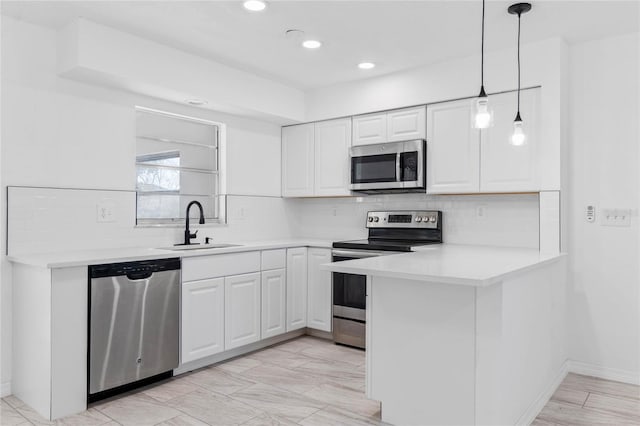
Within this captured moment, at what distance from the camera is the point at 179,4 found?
2.67 meters

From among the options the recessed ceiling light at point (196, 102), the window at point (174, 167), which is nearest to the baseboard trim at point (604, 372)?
the window at point (174, 167)

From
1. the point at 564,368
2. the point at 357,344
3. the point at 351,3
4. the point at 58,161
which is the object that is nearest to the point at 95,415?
the point at 58,161

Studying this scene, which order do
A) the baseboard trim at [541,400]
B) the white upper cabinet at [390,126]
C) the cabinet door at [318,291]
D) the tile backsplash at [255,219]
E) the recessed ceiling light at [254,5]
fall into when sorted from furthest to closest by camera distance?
1. the cabinet door at [318,291]
2. the white upper cabinet at [390,126]
3. the tile backsplash at [255,219]
4. the recessed ceiling light at [254,5]
5. the baseboard trim at [541,400]

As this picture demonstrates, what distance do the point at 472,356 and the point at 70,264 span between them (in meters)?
2.17

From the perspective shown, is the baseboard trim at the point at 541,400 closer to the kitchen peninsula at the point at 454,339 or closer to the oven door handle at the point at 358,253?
the kitchen peninsula at the point at 454,339

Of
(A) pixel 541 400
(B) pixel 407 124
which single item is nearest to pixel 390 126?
(B) pixel 407 124

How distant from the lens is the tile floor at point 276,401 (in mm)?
2490

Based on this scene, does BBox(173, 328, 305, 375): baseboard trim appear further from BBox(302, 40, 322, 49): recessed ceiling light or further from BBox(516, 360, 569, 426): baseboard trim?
BBox(302, 40, 322, 49): recessed ceiling light

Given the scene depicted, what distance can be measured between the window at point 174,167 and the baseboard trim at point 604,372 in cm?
314

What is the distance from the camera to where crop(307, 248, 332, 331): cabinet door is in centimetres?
400

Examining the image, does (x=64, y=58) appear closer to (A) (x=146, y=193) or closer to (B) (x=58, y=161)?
(B) (x=58, y=161)

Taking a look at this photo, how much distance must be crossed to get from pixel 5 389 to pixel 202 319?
1240 mm

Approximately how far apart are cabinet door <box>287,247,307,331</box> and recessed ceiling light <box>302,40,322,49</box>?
5.68 feet

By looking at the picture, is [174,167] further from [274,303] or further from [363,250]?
[363,250]
